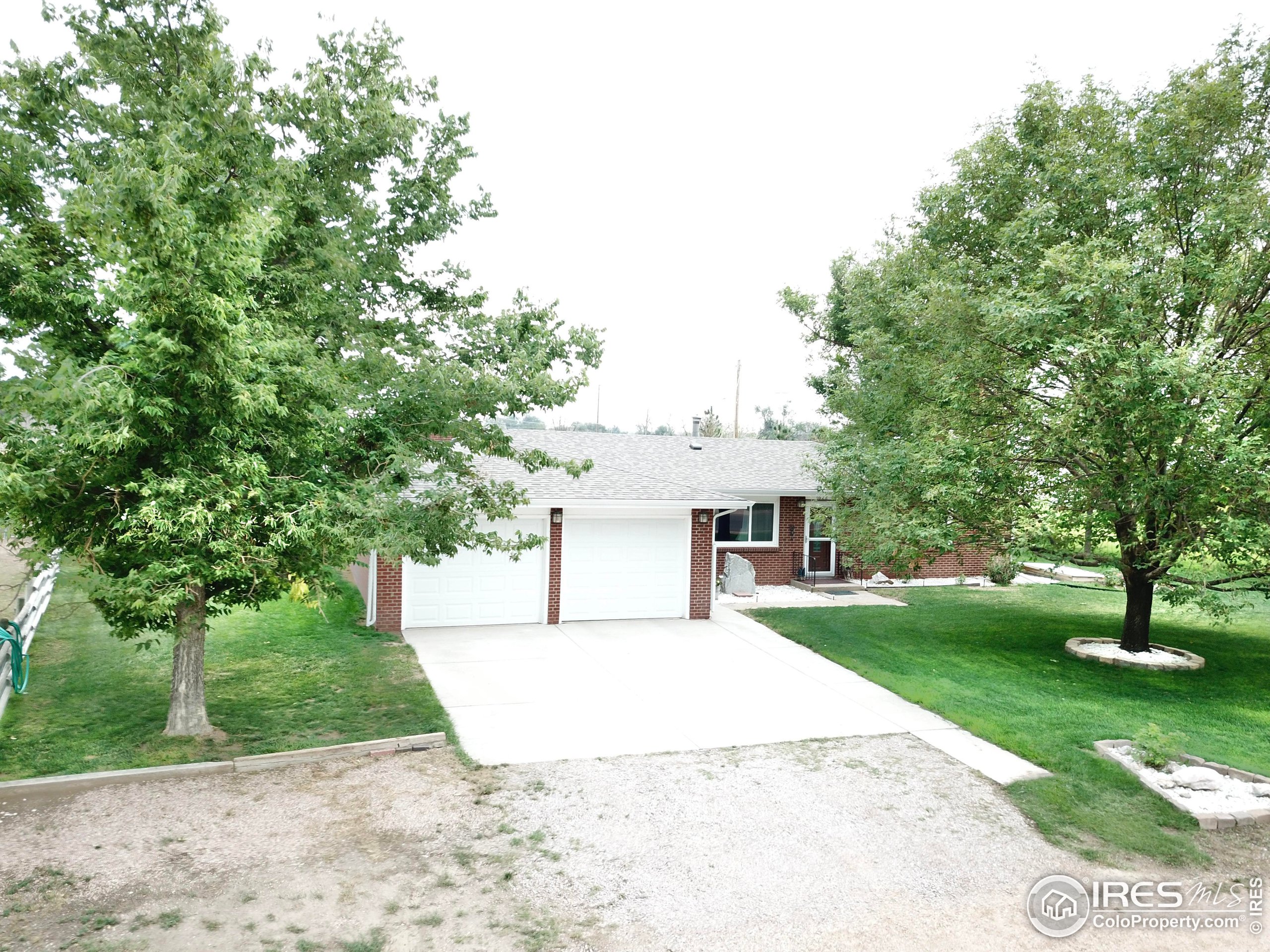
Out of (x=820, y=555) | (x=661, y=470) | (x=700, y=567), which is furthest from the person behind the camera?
(x=820, y=555)

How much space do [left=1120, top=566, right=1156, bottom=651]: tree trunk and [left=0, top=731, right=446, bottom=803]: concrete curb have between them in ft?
35.3

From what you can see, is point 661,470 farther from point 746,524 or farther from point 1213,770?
point 1213,770

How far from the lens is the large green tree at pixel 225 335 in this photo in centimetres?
611

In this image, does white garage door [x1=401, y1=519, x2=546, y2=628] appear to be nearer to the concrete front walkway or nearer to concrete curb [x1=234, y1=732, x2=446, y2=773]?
the concrete front walkway

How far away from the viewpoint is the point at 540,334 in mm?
8766

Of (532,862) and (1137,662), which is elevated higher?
(1137,662)

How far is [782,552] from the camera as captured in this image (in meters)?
19.3

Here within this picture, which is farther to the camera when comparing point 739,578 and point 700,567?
point 739,578

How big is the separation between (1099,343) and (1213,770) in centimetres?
500

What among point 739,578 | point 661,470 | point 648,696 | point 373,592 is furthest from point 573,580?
point 661,470

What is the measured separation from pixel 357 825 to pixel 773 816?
11.2 feet

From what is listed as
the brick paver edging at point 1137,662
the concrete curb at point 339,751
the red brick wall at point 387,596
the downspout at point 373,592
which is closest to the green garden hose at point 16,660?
the concrete curb at point 339,751

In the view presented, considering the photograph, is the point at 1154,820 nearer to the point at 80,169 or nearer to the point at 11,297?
the point at 11,297

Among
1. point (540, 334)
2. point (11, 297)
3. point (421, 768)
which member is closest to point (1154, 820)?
point (421, 768)
